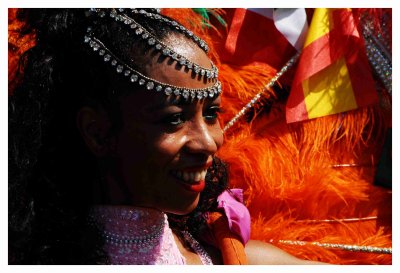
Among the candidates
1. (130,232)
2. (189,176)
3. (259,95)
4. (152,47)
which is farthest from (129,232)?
(259,95)

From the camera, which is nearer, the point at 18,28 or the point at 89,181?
the point at 89,181

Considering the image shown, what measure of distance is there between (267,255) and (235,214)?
0.15 meters

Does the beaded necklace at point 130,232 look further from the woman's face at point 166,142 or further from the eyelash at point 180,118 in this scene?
the eyelash at point 180,118

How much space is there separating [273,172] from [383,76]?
471 millimetres

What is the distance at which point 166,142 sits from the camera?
4.10ft

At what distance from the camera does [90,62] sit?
1.29 meters

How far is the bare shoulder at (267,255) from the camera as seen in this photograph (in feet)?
5.36

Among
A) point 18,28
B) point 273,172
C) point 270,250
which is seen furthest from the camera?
point 273,172

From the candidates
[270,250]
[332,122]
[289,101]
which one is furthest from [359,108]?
[270,250]

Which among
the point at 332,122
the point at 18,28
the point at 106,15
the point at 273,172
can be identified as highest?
the point at 106,15

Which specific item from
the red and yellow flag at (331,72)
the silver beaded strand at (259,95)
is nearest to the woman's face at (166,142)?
the silver beaded strand at (259,95)

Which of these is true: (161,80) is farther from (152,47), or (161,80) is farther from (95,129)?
(95,129)

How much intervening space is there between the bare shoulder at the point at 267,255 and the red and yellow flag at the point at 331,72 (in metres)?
0.41

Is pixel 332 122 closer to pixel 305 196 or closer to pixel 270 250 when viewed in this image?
pixel 305 196
